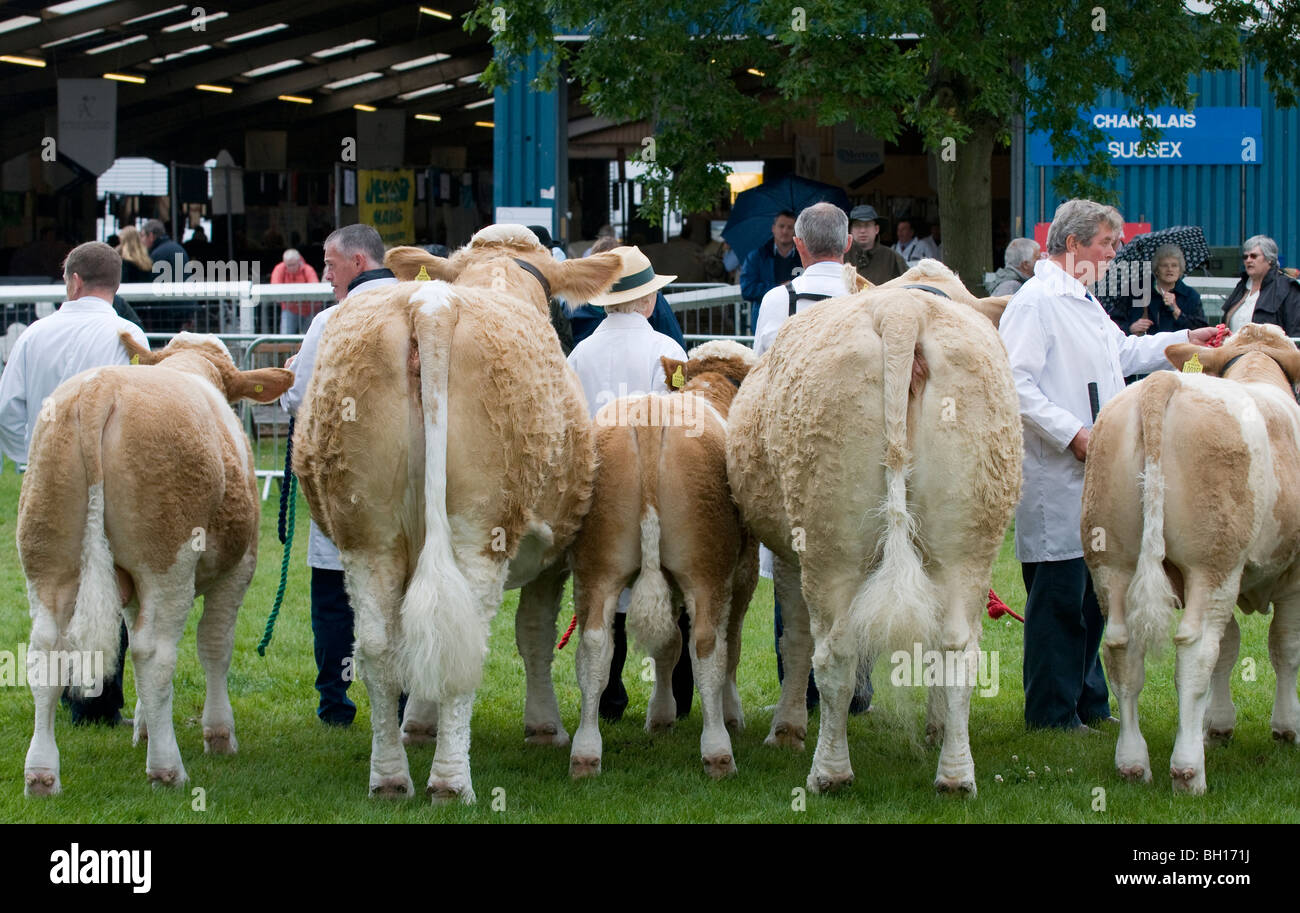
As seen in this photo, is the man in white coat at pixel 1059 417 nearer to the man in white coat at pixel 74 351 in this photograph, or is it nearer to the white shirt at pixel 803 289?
the white shirt at pixel 803 289

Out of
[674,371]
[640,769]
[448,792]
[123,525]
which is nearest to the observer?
[448,792]

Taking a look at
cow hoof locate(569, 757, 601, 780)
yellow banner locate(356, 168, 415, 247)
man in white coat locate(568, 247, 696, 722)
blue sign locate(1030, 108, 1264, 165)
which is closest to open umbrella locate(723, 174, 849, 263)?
blue sign locate(1030, 108, 1264, 165)

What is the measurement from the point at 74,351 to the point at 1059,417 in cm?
460

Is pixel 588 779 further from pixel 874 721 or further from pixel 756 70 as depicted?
pixel 756 70

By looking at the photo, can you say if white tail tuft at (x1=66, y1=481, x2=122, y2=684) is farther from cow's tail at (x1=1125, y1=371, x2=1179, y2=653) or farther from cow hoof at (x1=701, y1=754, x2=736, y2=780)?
cow's tail at (x1=1125, y1=371, x2=1179, y2=653)

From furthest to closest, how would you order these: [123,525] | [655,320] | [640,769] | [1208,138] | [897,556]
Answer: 1. [1208,138]
2. [655,320]
3. [640,769]
4. [123,525]
5. [897,556]

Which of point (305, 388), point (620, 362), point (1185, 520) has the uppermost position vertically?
point (620, 362)

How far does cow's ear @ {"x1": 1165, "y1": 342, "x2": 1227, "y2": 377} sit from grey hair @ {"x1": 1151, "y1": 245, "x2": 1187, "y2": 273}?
490cm

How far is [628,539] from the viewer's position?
6.13 metres

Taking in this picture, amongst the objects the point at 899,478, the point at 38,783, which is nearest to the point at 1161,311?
the point at 899,478

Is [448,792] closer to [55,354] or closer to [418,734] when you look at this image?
[418,734]

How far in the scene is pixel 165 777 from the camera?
597 centimetres

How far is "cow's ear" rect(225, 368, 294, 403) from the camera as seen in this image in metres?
6.79

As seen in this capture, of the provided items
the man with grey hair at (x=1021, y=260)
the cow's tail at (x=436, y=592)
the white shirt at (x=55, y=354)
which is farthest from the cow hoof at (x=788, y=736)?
the man with grey hair at (x=1021, y=260)
